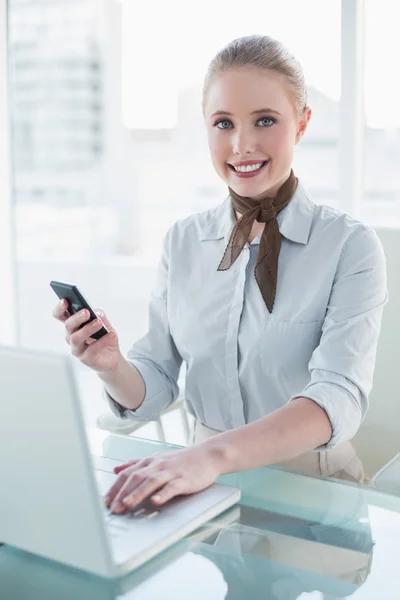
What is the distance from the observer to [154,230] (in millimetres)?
11789

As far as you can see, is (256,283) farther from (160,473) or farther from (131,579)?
(131,579)

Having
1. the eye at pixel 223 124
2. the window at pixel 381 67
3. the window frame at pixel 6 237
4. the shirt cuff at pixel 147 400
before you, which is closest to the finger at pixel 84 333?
the shirt cuff at pixel 147 400

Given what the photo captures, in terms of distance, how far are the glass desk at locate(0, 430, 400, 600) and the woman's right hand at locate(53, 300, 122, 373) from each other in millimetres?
386

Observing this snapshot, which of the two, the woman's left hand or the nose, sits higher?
the nose

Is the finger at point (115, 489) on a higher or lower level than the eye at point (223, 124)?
lower

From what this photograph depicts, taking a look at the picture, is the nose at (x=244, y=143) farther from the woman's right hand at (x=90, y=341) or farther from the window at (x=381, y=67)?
the window at (x=381, y=67)

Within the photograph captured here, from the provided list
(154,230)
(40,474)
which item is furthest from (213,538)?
(154,230)

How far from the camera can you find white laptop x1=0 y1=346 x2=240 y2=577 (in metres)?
0.82

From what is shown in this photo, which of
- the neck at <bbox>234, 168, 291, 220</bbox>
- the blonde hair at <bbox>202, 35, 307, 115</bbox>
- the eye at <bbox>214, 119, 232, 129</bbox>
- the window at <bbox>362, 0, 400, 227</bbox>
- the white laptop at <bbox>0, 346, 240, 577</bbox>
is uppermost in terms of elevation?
the window at <bbox>362, 0, 400, 227</bbox>

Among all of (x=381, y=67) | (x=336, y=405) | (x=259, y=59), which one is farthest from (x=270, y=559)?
(x=381, y=67)

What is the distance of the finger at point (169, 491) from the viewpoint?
3.59 ft

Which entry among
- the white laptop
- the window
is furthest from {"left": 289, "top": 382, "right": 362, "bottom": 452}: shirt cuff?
the window

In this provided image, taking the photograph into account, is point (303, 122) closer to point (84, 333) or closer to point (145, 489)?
point (84, 333)

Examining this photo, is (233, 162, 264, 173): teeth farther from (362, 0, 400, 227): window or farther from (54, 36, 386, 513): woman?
(362, 0, 400, 227): window
